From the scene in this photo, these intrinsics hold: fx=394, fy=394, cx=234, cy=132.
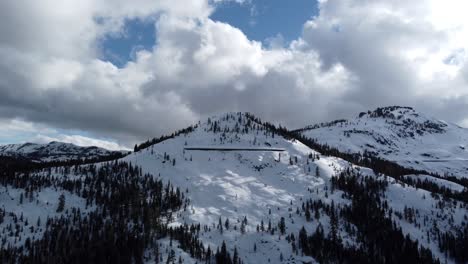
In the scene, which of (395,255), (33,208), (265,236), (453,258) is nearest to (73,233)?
(33,208)

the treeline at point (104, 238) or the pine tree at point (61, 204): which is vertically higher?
the pine tree at point (61, 204)

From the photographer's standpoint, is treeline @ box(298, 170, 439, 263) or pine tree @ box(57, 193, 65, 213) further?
pine tree @ box(57, 193, 65, 213)

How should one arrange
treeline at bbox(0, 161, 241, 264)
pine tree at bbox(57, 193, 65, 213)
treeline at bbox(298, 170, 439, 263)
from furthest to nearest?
pine tree at bbox(57, 193, 65, 213), treeline at bbox(298, 170, 439, 263), treeline at bbox(0, 161, 241, 264)

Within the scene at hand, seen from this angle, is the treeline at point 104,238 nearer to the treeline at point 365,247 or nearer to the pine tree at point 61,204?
the pine tree at point 61,204

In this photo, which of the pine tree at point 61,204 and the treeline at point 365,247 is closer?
the treeline at point 365,247

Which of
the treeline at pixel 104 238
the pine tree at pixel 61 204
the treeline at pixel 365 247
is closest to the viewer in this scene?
the treeline at pixel 104 238

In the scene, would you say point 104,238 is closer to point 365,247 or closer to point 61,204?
point 61,204

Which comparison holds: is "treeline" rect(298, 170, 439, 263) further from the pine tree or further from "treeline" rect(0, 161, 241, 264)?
the pine tree

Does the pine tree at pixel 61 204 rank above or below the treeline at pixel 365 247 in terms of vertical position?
above

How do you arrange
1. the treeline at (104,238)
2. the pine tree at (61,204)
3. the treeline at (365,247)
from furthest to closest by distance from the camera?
1. the pine tree at (61,204)
2. the treeline at (365,247)
3. the treeline at (104,238)

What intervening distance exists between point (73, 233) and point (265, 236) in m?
85.3

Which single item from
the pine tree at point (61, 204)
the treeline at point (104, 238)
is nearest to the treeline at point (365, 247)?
the treeline at point (104, 238)

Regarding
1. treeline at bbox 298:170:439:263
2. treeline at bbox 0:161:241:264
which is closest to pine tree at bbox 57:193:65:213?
treeline at bbox 0:161:241:264

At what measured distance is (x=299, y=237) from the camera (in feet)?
596
